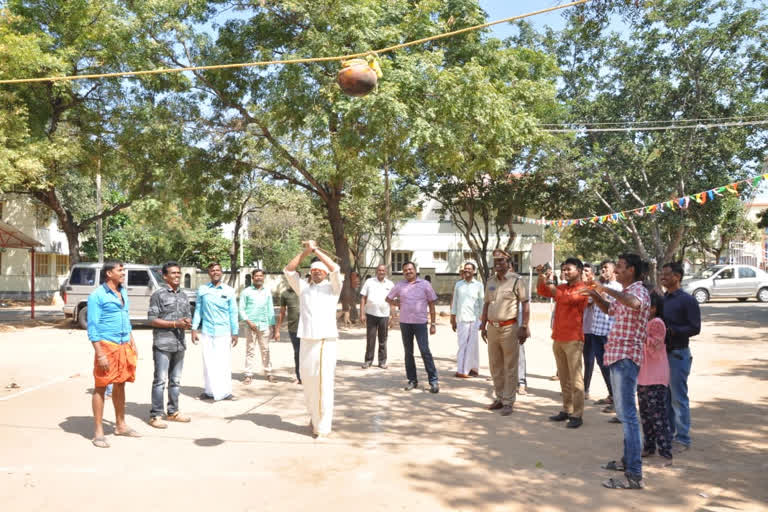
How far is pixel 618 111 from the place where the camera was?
2644 centimetres

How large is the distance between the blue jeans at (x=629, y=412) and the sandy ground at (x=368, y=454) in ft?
0.68

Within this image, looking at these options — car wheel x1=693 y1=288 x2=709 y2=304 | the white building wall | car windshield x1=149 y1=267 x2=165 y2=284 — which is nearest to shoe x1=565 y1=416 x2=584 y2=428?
car windshield x1=149 y1=267 x2=165 y2=284

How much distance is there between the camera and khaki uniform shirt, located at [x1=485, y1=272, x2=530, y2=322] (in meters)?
7.35

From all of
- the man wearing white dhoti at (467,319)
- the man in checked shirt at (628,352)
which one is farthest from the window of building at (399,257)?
the man in checked shirt at (628,352)

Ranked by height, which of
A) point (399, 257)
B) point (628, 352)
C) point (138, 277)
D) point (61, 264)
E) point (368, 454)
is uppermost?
point (399, 257)

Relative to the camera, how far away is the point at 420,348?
872 centimetres

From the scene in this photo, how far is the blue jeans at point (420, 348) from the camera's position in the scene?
337 inches

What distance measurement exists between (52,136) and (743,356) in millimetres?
18410

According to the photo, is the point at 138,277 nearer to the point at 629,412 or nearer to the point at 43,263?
the point at 629,412

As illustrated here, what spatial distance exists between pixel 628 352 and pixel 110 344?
4.52m

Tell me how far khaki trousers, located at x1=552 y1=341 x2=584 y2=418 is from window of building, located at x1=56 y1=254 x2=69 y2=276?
118ft

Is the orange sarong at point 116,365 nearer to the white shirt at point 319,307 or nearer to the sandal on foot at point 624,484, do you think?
the white shirt at point 319,307

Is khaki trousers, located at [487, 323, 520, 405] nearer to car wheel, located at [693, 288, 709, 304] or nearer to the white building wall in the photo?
car wheel, located at [693, 288, 709, 304]

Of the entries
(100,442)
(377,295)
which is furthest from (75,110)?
(100,442)
